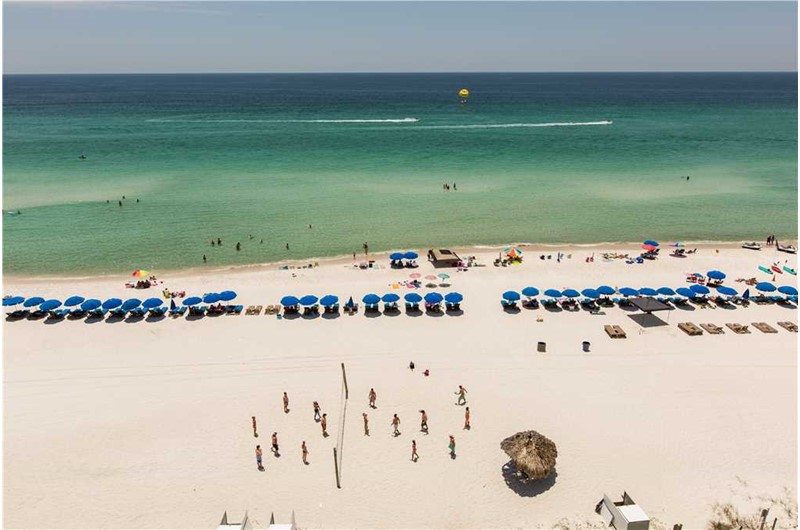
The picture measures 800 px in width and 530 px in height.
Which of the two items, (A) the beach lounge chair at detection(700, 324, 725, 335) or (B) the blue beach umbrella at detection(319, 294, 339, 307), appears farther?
(B) the blue beach umbrella at detection(319, 294, 339, 307)

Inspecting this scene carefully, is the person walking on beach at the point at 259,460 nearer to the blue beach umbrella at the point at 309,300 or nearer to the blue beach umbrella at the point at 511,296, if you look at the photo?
the blue beach umbrella at the point at 309,300

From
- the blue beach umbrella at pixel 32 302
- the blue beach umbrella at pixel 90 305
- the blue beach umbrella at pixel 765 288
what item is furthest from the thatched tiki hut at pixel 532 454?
the blue beach umbrella at pixel 32 302

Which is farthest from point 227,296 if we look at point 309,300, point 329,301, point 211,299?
point 329,301

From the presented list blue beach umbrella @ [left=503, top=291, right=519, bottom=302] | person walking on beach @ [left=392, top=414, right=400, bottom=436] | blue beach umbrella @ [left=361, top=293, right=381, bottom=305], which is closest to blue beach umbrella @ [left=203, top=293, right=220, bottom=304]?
blue beach umbrella @ [left=361, top=293, right=381, bottom=305]

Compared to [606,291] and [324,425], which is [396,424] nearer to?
[324,425]

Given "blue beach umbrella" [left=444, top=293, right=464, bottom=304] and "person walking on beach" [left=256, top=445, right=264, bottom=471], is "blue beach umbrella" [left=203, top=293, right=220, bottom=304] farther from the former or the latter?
"blue beach umbrella" [left=444, top=293, right=464, bottom=304]

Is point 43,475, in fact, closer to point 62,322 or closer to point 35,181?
point 62,322
